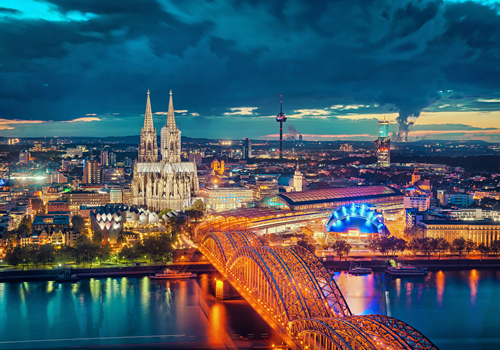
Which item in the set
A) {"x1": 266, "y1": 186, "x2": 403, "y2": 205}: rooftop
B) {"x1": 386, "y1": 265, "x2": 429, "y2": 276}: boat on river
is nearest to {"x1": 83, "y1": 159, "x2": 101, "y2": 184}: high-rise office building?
{"x1": 266, "y1": 186, "x2": 403, "y2": 205}: rooftop

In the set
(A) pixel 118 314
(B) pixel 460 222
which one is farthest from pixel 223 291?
(B) pixel 460 222

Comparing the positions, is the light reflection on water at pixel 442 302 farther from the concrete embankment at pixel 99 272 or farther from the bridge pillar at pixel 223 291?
the concrete embankment at pixel 99 272

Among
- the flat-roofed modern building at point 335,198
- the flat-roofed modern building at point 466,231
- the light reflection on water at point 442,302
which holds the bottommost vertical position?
the light reflection on water at point 442,302

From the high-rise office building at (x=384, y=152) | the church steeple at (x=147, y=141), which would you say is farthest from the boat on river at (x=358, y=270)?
the high-rise office building at (x=384, y=152)

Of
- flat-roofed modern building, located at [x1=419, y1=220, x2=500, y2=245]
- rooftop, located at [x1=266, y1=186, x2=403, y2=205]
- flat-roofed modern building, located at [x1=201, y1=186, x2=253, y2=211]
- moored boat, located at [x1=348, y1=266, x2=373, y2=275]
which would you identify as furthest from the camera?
flat-roofed modern building, located at [x1=201, y1=186, x2=253, y2=211]

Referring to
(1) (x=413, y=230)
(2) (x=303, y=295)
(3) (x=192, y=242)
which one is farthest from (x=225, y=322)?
(1) (x=413, y=230)

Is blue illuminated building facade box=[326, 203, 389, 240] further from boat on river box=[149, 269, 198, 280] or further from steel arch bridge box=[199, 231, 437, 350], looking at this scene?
steel arch bridge box=[199, 231, 437, 350]

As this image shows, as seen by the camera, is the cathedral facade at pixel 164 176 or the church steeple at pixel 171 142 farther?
the church steeple at pixel 171 142

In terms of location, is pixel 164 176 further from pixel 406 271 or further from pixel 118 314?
pixel 118 314
